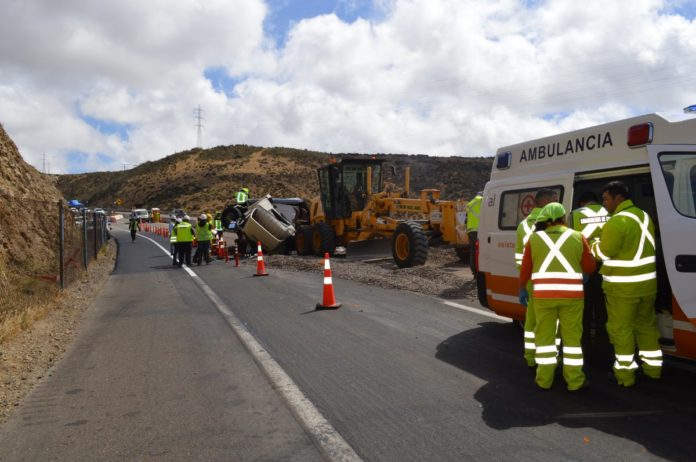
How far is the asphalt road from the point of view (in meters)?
3.97

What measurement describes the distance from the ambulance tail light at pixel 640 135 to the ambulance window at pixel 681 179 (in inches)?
10.1

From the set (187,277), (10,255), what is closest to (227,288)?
(187,277)

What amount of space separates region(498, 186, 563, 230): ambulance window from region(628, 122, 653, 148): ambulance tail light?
137cm

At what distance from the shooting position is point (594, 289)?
564 centimetres

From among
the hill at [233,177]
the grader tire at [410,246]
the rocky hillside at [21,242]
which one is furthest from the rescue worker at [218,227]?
the hill at [233,177]

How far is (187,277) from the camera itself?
15352 mm

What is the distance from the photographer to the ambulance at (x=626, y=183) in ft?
15.0

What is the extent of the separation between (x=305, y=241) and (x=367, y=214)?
109 inches

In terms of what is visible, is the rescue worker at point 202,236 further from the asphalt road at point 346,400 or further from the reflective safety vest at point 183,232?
the asphalt road at point 346,400

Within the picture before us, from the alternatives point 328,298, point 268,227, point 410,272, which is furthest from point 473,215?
point 268,227

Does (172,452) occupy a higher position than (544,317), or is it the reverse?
(544,317)

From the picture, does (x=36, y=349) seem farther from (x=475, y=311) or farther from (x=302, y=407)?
(x=475, y=311)

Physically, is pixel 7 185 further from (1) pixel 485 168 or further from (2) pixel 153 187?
(2) pixel 153 187

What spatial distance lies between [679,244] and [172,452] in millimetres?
4067
